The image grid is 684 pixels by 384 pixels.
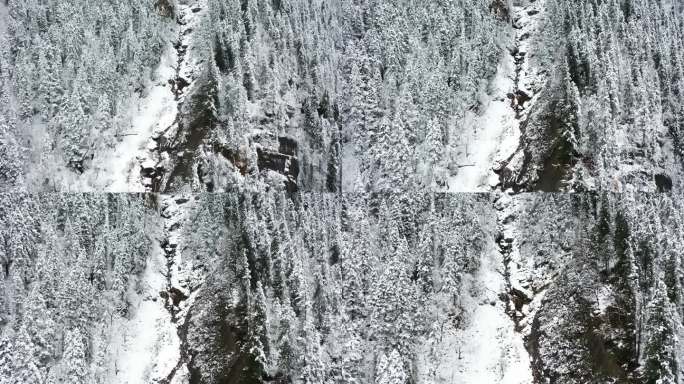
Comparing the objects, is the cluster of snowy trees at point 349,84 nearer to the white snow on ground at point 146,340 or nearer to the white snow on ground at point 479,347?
the white snow on ground at point 146,340

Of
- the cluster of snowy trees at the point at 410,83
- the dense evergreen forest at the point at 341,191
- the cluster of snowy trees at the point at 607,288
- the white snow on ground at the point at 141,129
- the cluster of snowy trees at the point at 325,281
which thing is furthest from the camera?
the cluster of snowy trees at the point at 410,83

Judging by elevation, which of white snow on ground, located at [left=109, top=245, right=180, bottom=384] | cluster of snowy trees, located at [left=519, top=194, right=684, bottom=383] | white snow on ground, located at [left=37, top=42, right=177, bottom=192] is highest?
white snow on ground, located at [left=37, top=42, right=177, bottom=192]

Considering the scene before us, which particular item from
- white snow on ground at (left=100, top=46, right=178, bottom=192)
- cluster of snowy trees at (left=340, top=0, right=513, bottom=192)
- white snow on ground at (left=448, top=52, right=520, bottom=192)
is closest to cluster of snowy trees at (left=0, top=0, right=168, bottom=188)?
white snow on ground at (left=100, top=46, right=178, bottom=192)

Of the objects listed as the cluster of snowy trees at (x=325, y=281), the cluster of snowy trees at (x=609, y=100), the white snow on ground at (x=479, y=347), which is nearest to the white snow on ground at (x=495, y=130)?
the cluster of snowy trees at (x=609, y=100)

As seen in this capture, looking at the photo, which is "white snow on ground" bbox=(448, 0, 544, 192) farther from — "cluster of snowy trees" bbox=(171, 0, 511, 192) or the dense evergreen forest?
"cluster of snowy trees" bbox=(171, 0, 511, 192)

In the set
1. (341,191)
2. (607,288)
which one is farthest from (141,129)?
(607,288)

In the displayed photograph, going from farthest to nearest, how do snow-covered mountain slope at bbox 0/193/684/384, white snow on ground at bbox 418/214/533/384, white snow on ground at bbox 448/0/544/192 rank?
white snow on ground at bbox 448/0/544/192, white snow on ground at bbox 418/214/533/384, snow-covered mountain slope at bbox 0/193/684/384
